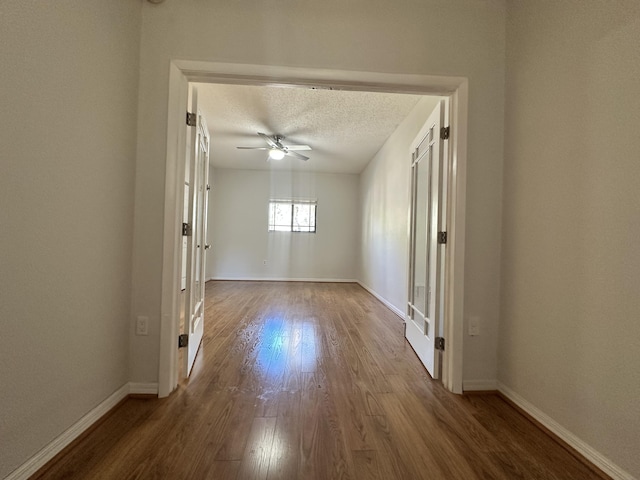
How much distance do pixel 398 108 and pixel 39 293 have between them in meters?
3.71

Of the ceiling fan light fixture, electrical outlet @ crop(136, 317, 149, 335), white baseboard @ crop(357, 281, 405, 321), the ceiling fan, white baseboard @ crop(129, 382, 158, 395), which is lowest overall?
white baseboard @ crop(357, 281, 405, 321)

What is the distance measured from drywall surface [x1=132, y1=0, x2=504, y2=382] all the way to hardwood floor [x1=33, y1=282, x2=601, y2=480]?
0.33m

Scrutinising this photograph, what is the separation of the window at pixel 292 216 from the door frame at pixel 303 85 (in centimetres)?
559

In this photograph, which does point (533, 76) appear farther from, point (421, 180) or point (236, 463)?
point (236, 463)

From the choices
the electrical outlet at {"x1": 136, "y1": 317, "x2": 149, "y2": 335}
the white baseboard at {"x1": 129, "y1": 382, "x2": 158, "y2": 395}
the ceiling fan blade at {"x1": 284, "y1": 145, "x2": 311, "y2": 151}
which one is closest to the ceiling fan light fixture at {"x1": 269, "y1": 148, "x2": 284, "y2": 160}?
the ceiling fan blade at {"x1": 284, "y1": 145, "x2": 311, "y2": 151}

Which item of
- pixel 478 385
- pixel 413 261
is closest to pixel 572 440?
pixel 478 385

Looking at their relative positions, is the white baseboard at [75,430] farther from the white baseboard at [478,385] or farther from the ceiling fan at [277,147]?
the ceiling fan at [277,147]

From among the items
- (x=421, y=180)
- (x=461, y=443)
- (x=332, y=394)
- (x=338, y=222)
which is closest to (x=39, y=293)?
(x=332, y=394)

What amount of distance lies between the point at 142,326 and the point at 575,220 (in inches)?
91.7

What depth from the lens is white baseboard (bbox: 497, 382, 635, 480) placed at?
1112 mm

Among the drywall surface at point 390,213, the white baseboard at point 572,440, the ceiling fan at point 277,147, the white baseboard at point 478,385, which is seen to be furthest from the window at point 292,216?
the white baseboard at point 572,440

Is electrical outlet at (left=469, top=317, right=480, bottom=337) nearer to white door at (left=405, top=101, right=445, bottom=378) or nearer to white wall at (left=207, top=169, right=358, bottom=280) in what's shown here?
white door at (left=405, top=101, right=445, bottom=378)

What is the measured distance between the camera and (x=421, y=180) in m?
2.57

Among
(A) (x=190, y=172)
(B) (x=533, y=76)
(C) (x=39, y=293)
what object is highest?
(B) (x=533, y=76)
